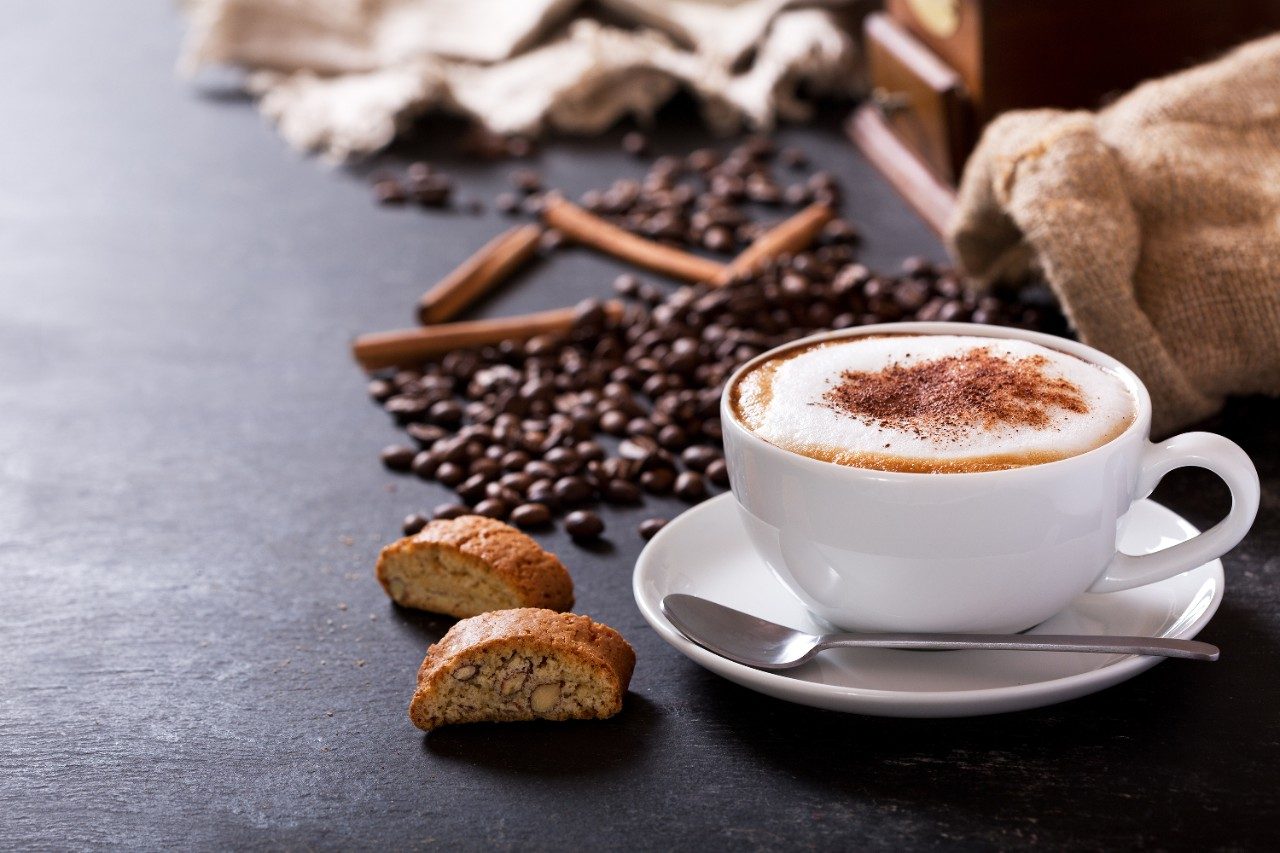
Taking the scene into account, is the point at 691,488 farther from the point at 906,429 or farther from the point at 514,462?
the point at 906,429

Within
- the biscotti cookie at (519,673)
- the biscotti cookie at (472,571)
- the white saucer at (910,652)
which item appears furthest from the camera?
the biscotti cookie at (472,571)

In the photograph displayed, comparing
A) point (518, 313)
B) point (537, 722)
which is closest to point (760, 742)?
point (537, 722)

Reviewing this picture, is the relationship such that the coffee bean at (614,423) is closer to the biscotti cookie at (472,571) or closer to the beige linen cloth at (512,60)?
the biscotti cookie at (472,571)

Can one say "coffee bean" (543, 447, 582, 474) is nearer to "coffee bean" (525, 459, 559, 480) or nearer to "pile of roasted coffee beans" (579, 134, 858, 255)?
"coffee bean" (525, 459, 559, 480)

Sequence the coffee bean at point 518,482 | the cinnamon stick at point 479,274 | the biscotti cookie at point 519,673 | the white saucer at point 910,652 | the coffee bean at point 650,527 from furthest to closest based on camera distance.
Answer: the cinnamon stick at point 479,274, the coffee bean at point 518,482, the coffee bean at point 650,527, the biscotti cookie at point 519,673, the white saucer at point 910,652

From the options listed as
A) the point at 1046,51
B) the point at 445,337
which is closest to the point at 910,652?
the point at 445,337

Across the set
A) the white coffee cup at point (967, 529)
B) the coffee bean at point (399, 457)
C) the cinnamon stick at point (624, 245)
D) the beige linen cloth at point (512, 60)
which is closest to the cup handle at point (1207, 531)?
the white coffee cup at point (967, 529)
